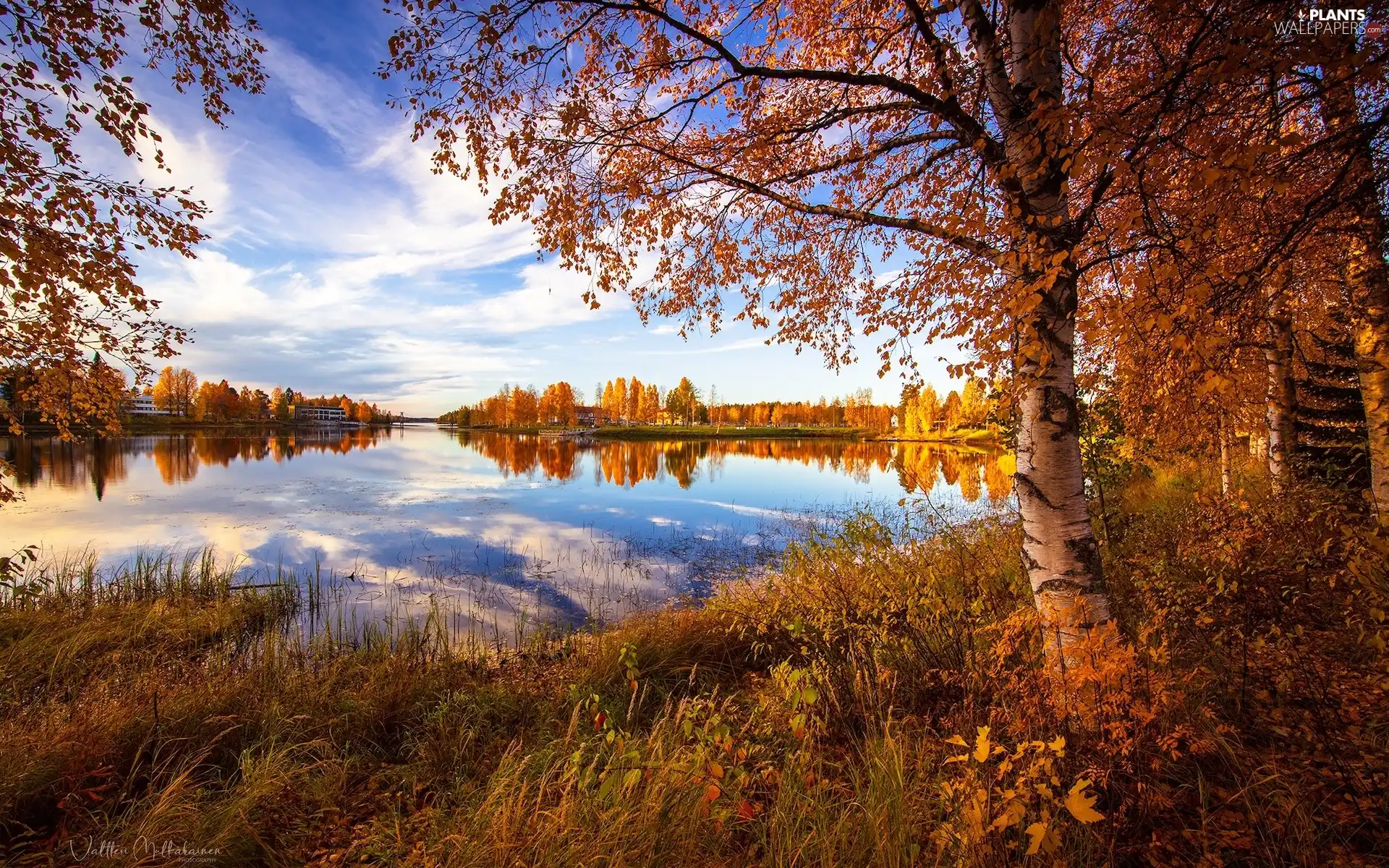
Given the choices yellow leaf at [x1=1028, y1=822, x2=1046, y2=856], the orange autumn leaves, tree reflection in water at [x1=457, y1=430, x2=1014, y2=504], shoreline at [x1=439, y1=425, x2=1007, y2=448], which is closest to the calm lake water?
tree reflection in water at [x1=457, y1=430, x2=1014, y2=504]

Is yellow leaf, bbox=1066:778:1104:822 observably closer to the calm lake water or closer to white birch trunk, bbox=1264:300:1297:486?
the calm lake water

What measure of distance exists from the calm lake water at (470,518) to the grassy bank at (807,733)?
7.01 ft

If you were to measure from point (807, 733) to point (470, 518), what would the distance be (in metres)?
17.8

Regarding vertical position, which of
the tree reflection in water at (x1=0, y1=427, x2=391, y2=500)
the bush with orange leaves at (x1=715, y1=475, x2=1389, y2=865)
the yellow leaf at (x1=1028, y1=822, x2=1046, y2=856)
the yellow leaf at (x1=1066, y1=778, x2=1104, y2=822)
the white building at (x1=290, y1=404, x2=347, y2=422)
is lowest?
the tree reflection in water at (x1=0, y1=427, x2=391, y2=500)

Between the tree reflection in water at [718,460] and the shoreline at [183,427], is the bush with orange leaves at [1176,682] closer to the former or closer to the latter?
the tree reflection in water at [718,460]

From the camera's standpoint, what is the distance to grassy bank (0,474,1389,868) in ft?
8.10

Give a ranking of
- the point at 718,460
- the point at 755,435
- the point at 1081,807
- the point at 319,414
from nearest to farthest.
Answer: the point at 1081,807 < the point at 718,460 < the point at 755,435 < the point at 319,414

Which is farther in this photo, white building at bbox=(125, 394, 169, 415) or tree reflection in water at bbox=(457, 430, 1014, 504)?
white building at bbox=(125, 394, 169, 415)

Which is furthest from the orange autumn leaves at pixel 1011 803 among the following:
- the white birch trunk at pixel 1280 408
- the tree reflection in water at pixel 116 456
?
the tree reflection in water at pixel 116 456

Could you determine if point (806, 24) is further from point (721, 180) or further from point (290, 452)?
point (290, 452)

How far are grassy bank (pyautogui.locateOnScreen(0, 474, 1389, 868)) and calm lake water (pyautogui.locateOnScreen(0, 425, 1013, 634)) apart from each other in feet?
7.01

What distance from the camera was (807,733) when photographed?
3264 millimetres

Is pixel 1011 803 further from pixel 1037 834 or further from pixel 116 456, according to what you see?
pixel 116 456

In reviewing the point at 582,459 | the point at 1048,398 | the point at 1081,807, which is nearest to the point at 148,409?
the point at 582,459
